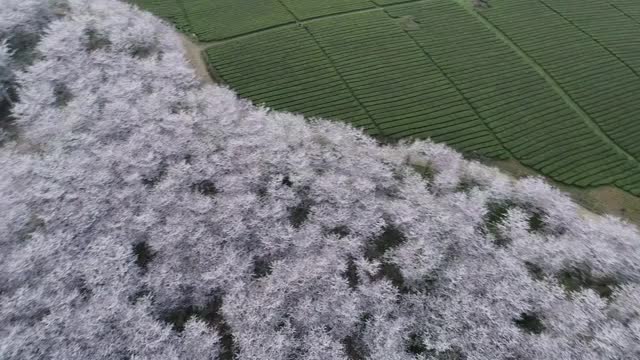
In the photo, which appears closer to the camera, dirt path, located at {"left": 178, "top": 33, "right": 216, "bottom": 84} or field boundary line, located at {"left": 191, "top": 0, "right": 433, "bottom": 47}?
dirt path, located at {"left": 178, "top": 33, "right": 216, "bottom": 84}

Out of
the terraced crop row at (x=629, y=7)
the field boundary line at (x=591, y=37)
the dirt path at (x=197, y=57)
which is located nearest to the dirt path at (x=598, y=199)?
the field boundary line at (x=591, y=37)

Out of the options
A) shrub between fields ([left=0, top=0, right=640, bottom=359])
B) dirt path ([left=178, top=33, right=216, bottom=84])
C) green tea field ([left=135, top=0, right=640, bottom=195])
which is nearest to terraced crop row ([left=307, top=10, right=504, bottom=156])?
green tea field ([left=135, top=0, right=640, bottom=195])

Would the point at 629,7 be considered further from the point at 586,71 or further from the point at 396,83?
the point at 396,83

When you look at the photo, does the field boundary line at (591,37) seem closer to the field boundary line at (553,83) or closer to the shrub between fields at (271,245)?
the field boundary line at (553,83)

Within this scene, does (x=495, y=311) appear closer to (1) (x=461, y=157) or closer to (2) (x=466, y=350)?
(2) (x=466, y=350)

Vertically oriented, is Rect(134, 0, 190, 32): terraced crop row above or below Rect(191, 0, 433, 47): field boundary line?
above

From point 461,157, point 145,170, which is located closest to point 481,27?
point 461,157

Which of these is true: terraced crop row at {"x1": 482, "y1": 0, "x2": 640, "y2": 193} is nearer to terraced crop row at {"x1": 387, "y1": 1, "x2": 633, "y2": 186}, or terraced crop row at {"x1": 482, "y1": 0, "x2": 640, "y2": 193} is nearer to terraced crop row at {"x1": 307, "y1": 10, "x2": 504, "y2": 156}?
→ terraced crop row at {"x1": 387, "y1": 1, "x2": 633, "y2": 186}
